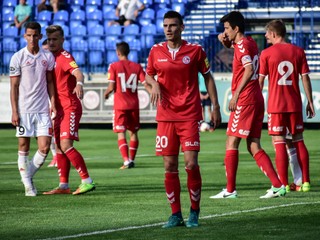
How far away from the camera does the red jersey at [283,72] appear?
1232 cm

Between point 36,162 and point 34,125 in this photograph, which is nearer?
point 34,125

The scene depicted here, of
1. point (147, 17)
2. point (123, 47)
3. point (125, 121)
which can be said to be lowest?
point (125, 121)

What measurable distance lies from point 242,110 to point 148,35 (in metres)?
19.2

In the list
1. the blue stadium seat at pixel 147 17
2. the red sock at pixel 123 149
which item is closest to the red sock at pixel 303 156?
the red sock at pixel 123 149

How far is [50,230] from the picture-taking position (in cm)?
912

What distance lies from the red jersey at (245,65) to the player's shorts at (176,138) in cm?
216

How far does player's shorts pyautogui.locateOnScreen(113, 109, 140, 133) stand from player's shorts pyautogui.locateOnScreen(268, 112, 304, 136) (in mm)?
6161

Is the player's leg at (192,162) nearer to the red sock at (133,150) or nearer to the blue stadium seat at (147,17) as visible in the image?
the red sock at (133,150)

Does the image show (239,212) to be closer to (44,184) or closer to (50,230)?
(50,230)

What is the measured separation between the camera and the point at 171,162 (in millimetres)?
9359

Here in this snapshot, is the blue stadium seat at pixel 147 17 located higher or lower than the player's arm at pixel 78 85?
higher

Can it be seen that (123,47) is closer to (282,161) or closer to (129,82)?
(129,82)

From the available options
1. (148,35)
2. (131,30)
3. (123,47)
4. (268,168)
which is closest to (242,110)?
(268,168)

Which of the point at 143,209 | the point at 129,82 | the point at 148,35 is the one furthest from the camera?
the point at 148,35
